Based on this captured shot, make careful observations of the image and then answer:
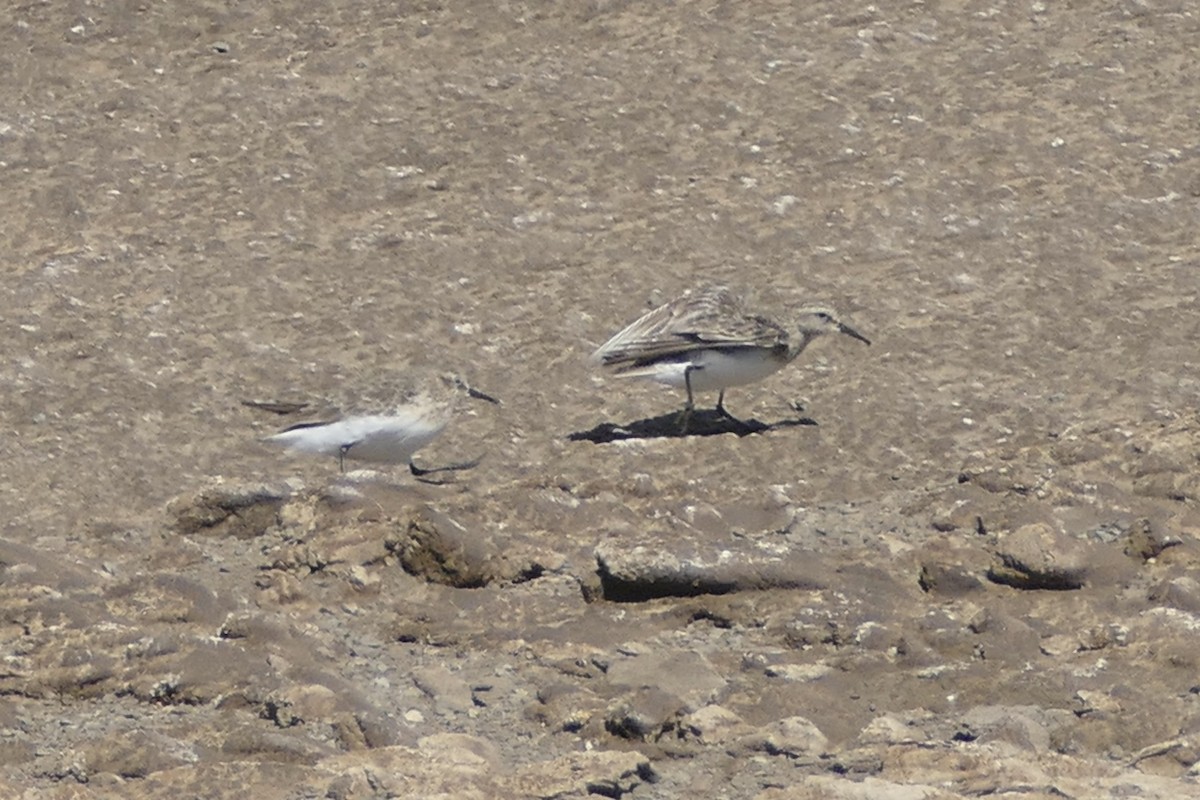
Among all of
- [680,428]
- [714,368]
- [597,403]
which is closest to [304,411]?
[597,403]

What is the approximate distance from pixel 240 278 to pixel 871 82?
4150 mm

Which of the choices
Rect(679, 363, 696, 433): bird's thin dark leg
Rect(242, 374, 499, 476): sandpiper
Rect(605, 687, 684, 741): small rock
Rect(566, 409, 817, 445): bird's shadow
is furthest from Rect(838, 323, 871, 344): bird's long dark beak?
Rect(605, 687, 684, 741): small rock

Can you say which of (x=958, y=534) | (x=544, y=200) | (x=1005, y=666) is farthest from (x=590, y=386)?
(x=1005, y=666)

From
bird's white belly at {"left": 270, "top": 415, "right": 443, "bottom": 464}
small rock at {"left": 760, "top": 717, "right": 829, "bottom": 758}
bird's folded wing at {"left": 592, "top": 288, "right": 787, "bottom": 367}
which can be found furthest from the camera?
bird's folded wing at {"left": 592, "top": 288, "right": 787, "bottom": 367}

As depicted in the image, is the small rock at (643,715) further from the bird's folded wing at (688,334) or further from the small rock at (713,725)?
the bird's folded wing at (688,334)

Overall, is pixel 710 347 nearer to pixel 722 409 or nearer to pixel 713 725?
pixel 722 409

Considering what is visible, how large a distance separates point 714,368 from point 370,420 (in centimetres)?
181

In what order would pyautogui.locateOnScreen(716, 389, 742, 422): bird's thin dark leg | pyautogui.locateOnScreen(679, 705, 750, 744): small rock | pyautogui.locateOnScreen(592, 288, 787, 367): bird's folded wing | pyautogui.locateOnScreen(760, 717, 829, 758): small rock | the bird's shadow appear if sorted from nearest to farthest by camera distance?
pyautogui.locateOnScreen(760, 717, 829, 758): small rock < pyautogui.locateOnScreen(679, 705, 750, 744): small rock < the bird's shadow < pyautogui.locateOnScreen(592, 288, 787, 367): bird's folded wing < pyautogui.locateOnScreen(716, 389, 742, 422): bird's thin dark leg

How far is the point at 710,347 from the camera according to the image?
991cm

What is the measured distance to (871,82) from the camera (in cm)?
1240

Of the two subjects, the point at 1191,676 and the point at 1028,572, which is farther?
the point at 1028,572

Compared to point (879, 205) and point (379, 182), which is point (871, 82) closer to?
point (879, 205)

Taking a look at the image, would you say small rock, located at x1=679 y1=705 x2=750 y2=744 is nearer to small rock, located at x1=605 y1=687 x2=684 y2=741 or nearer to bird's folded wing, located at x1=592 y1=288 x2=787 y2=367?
small rock, located at x1=605 y1=687 x2=684 y2=741

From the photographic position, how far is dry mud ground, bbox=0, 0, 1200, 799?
5.57m
